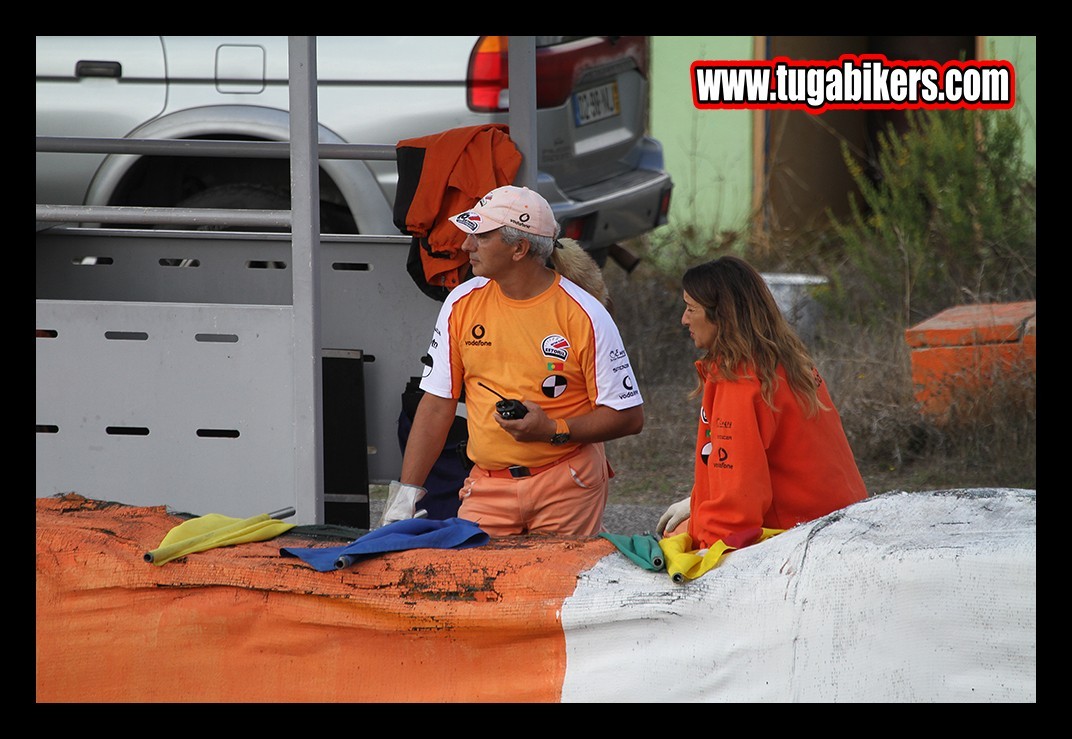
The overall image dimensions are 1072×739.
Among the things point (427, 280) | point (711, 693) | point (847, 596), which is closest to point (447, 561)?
point (711, 693)

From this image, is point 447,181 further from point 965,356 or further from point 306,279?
point 965,356

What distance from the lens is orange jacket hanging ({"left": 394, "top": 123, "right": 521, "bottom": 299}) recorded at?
4375 millimetres

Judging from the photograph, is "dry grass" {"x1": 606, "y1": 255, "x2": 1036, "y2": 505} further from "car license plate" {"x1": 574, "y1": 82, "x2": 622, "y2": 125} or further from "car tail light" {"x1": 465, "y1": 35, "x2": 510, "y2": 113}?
"car tail light" {"x1": 465, "y1": 35, "x2": 510, "y2": 113}

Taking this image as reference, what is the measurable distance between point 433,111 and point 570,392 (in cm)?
242

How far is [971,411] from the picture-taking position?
250 inches

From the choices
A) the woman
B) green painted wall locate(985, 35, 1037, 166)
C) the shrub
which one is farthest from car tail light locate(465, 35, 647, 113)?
green painted wall locate(985, 35, 1037, 166)

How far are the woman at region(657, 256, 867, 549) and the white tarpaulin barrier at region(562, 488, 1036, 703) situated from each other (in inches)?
10.9

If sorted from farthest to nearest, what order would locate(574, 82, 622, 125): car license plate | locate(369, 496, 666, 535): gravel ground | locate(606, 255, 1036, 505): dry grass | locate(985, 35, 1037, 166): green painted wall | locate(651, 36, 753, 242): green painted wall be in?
locate(651, 36, 753, 242): green painted wall, locate(985, 35, 1037, 166): green painted wall, locate(574, 82, 622, 125): car license plate, locate(606, 255, 1036, 505): dry grass, locate(369, 496, 666, 535): gravel ground

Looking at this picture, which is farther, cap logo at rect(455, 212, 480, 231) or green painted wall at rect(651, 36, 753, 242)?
green painted wall at rect(651, 36, 753, 242)

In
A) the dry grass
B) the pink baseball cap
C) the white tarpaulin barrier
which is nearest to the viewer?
the white tarpaulin barrier

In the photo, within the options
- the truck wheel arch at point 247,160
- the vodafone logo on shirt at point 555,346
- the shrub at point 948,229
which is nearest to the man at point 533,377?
the vodafone logo on shirt at point 555,346

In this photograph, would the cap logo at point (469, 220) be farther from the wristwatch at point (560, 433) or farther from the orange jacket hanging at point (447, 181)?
the wristwatch at point (560, 433)

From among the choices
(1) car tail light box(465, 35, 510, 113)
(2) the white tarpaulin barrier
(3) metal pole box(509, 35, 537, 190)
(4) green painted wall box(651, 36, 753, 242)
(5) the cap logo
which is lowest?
(2) the white tarpaulin barrier

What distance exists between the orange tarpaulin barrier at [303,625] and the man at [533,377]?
673mm
